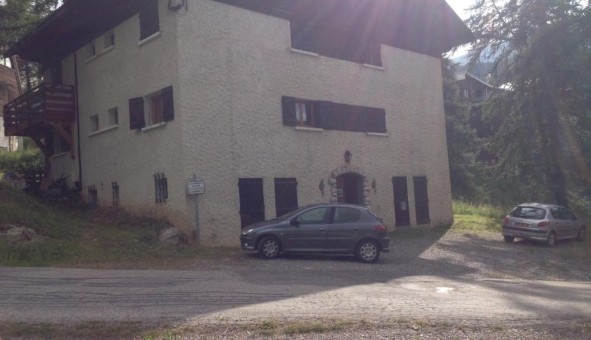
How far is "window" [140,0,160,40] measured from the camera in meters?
18.0

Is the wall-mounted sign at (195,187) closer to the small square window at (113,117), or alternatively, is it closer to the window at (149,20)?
the window at (149,20)

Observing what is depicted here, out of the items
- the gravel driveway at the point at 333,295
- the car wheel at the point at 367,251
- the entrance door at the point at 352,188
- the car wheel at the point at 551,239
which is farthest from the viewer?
the entrance door at the point at 352,188

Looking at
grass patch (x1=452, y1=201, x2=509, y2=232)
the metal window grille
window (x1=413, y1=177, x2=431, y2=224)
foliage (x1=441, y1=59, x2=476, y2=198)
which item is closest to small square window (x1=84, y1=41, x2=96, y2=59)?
the metal window grille

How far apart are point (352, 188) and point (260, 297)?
12.6m

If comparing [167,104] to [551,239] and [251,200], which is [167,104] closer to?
[251,200]

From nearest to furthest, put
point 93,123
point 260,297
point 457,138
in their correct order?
1. point 260,297
2. point 93,123
3. point 457,138

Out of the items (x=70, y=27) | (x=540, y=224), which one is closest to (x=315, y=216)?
(x=540, y=224)

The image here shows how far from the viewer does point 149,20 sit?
1833cm

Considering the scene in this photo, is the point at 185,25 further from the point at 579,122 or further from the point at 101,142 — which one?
the point at 579,122

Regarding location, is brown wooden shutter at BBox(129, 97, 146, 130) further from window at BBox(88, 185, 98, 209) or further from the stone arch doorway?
the stone arch doorway

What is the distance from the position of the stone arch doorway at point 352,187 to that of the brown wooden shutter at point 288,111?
2905 millimetres

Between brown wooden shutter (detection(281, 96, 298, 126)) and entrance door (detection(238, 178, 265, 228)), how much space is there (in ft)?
7.48

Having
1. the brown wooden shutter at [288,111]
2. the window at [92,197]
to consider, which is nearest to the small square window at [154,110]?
the brown wooden shutter at [288,111]

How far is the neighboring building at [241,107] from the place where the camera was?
17.2m
